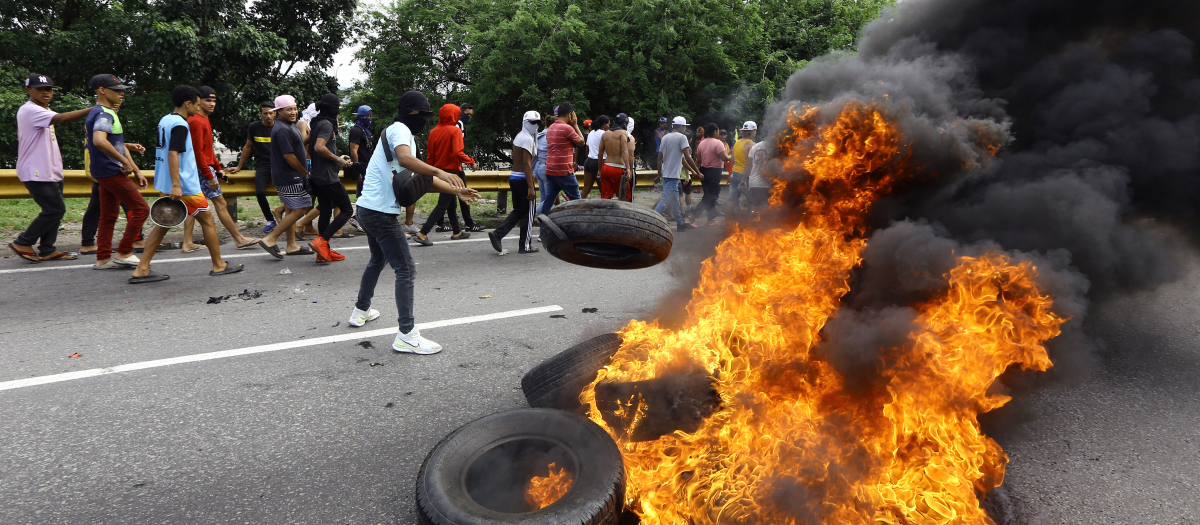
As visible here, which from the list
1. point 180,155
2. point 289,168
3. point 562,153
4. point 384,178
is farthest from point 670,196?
point 180,155

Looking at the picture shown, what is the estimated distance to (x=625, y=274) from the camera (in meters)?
7.19

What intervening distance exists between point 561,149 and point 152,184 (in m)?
5.87

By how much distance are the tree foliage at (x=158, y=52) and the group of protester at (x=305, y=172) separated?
259 inches

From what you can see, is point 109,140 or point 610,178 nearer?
point 109,140

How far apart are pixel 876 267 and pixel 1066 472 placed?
4.52 ft

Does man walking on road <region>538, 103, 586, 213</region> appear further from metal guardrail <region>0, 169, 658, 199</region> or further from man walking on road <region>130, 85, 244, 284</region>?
man walking on road <region>130, 85, 244, 284</region>

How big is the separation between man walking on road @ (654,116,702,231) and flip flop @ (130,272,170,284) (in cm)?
684

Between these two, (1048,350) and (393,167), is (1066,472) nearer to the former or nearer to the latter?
(1048,350)

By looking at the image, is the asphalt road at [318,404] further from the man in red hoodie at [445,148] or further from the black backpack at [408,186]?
the man in red hoodie at [445,148]

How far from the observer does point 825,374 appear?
2900mm

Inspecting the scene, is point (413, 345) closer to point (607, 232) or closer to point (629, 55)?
point (607, 232)

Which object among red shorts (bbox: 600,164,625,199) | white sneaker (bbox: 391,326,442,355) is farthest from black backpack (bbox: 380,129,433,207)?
red shorts (bbox: 600,164,625,199)

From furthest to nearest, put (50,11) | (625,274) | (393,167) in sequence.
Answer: (50,11) → (625,274) → (393,167)

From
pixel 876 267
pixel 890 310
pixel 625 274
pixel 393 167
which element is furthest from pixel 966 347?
pixel 625 274
